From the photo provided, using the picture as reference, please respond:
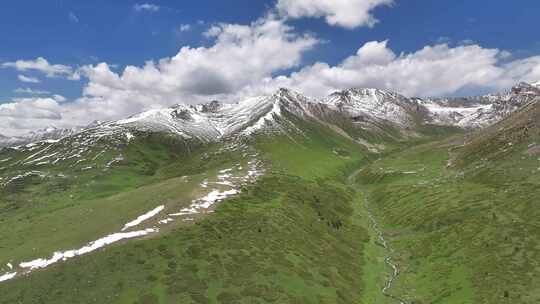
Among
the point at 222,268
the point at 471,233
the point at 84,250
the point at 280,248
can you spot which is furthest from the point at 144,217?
the point at 471,233

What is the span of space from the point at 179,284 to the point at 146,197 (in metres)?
64.8

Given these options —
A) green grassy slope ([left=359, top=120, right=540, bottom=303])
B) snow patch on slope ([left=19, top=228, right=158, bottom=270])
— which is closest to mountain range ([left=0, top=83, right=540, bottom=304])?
snow patch on slope ([left=19, top=228, right=158, bottom=270])

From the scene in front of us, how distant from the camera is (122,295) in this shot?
6369cm

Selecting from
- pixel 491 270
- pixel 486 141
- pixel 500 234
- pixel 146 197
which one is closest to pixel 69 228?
pixel 146 197

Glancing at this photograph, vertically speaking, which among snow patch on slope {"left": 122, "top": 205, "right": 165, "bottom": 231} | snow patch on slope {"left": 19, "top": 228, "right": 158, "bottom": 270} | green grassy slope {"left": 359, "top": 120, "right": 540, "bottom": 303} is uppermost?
snow patch on slope {"left": 122, "top": 205, "right": 165, "bottom": 231}

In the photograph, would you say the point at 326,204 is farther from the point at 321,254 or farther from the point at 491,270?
the point at 491,270

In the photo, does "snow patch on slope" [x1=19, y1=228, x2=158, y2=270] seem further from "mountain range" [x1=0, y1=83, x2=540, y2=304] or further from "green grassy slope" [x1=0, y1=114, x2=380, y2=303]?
"green grassy slope" [x1=0, y1=114, x2=380, y2=303]

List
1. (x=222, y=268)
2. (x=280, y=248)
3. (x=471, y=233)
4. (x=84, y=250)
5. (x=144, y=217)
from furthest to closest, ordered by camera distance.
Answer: (x=144, y=217)
(x=471, y=233)
(x=280, y=248)
(x=84, y=250)
(x=222, y=268)

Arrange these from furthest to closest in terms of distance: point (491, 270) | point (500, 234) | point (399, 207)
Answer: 1. point (399, 207)
2. point (500, 234)
3. point (491, 270)

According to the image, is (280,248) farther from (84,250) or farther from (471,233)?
(471,233)

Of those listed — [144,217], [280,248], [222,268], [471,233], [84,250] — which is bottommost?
[471,233]

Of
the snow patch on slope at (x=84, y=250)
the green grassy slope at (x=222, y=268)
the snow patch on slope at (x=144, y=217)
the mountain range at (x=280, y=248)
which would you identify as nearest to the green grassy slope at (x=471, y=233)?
the mountain range at (x=280, y=248)

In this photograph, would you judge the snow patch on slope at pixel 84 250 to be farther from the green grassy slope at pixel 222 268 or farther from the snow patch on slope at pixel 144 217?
the snow patch on slope at pixel 144 217

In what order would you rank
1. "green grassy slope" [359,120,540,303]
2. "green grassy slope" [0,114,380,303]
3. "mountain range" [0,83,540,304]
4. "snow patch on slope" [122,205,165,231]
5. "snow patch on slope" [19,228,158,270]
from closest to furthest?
"green grassy slope" [0,114,380,303], "mountain range" [0,83,540,304], "green grassy slope" [359,120,540,303], "snow patch on slope" [19,228,158,270], "snow patch on slope" [122,205,165,231]
